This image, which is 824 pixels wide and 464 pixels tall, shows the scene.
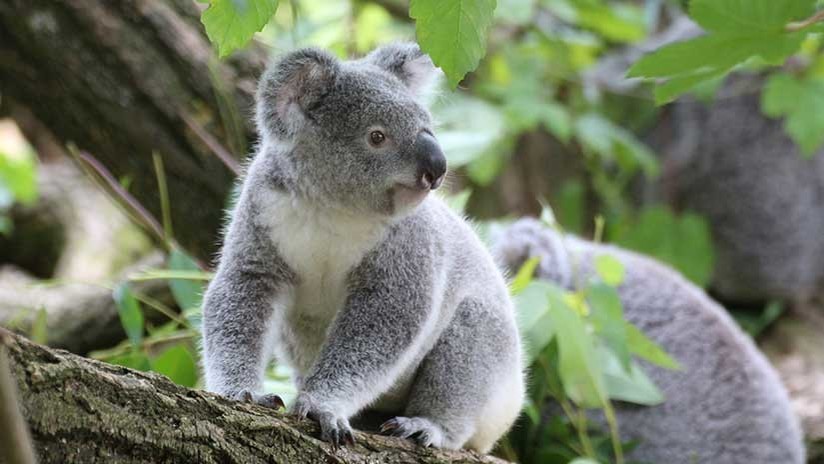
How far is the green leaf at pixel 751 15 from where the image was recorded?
1.83m

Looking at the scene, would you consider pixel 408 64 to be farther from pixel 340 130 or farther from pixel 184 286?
pixel 184 286

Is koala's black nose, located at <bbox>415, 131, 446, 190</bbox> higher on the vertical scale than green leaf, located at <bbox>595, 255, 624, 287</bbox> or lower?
higher

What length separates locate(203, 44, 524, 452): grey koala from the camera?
2236mm

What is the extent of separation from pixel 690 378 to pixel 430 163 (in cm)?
229

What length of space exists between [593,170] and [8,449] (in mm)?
6013

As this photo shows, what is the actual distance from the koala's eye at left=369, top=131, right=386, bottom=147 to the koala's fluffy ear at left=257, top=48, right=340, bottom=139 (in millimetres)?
155

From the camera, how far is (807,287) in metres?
6.28

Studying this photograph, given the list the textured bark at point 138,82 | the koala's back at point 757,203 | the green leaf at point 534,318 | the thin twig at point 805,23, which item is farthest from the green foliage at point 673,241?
the thin twig at point 805,23

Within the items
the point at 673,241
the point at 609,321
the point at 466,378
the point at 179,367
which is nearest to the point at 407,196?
Result: the point at 466,378

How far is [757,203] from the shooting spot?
645cm

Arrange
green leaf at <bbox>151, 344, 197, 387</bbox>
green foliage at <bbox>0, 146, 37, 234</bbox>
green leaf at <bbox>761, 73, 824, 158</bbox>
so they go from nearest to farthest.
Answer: green leaf at <bbox>151, 344, 197, 387</bbox>
green leaf at <bbox>761, 73, 824, 158</bbox>
green foliage at <bbox>0, 146, 37, 234</bbox>

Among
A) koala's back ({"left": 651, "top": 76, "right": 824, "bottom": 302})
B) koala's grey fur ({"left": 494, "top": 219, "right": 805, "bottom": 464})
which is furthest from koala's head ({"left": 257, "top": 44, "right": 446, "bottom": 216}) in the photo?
koala's back ({"left": 651, "top": 76, "right": 824, "bottom": 302})

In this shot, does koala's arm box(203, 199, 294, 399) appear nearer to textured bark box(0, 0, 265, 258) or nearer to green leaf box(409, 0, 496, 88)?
green leaf box(409, 0, 496, 88)

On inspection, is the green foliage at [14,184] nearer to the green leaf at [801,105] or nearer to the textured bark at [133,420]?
the textured bark at [133,420]
